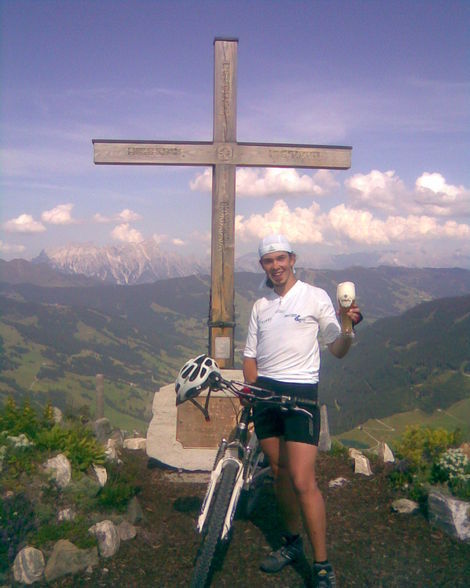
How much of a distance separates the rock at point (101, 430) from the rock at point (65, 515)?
7.80ft

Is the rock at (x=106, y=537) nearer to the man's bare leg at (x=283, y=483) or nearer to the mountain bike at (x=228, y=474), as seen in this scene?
the mountain bike at (x=228, y=474)

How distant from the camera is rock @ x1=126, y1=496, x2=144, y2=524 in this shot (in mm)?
5352

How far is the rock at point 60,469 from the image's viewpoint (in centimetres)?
527

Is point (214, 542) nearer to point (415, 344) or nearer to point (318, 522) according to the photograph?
point (318, 522)

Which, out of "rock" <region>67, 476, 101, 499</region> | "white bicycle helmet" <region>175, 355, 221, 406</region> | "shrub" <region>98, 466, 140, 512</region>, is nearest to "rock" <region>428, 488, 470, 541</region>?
"white bicycle helmet" <region>175, 355, 221, 406</region>

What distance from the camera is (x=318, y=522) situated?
13.5 ft

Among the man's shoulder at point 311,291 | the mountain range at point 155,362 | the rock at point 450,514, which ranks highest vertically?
the man's shoulder at point 311,291

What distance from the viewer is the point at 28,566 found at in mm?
4332

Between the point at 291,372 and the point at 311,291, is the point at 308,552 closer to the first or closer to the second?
the point at 291,372

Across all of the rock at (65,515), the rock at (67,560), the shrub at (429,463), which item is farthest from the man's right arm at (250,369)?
the shrub at (429,463)

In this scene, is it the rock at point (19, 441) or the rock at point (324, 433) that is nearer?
the rock at point (19, 441)

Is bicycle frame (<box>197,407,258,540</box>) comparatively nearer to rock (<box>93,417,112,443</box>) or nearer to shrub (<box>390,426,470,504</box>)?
shrub (<box>390,426,470,504</box>)

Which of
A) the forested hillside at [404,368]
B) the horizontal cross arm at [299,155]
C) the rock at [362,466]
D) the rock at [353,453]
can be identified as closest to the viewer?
the rock at [362,466]

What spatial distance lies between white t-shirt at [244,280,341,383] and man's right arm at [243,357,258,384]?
117mm
